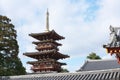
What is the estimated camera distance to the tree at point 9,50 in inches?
1742

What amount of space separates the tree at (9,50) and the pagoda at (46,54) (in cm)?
859

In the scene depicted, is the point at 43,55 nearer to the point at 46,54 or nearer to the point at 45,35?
the point at 46,54

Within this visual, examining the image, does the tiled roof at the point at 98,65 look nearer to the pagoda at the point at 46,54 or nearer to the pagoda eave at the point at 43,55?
the pagoda at the point at 46,54

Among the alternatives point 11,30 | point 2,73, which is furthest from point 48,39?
point 2,73

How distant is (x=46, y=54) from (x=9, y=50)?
1005cm

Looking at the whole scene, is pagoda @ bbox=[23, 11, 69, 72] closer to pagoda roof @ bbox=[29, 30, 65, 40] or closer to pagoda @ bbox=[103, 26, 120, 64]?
pagoda roof @ bbox=[29, 30, 65, 40]

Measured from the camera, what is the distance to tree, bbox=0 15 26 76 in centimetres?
4425

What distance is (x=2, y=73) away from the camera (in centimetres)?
4228

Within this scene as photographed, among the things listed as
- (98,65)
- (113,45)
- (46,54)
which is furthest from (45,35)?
(113,45)

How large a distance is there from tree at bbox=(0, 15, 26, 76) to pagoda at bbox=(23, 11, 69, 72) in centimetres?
859

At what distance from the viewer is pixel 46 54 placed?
5428 cm

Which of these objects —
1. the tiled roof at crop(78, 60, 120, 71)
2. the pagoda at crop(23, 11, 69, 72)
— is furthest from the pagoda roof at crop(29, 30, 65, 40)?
the tiled roof at crop(78, 60, 120, 71)

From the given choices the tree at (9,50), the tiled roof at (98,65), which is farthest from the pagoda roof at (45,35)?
the tiled roof at (98,65)

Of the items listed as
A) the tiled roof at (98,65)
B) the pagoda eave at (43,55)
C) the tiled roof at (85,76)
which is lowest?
the pagoda eave at (43,55)
